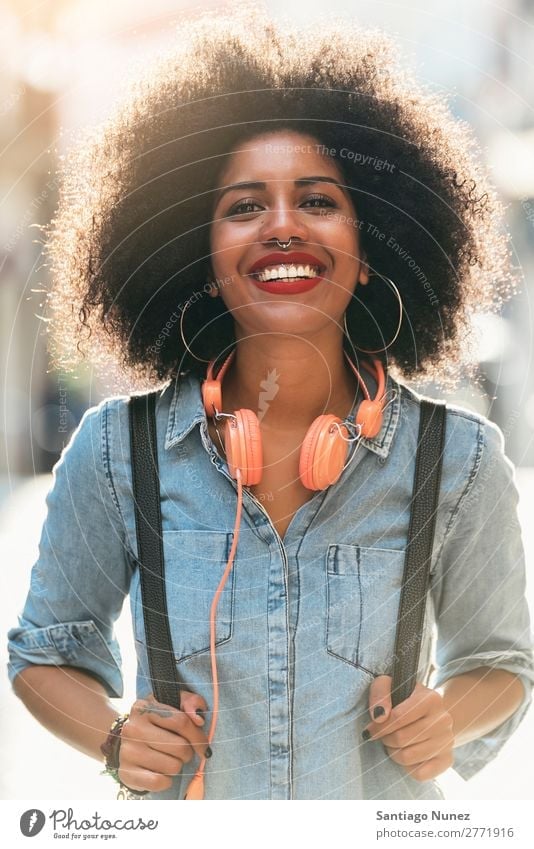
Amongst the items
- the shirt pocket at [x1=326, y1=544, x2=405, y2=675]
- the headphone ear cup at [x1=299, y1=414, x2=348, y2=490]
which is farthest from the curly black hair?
the shirt pocket at [x1=326, y1=544, x2=405, y2=675]

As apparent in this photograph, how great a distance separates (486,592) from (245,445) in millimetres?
387

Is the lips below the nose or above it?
below

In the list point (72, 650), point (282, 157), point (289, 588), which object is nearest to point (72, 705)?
point (72, 650)

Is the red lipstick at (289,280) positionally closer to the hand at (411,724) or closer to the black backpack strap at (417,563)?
the black backpack strap at (417,563)

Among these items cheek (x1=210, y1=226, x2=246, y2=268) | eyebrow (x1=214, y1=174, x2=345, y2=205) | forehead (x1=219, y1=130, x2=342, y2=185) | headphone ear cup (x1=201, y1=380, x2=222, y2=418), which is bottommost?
headphone ear cup (x1=201, y1=380, x2=222, y2=418)

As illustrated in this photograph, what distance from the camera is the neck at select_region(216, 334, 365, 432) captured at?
1.21 metres

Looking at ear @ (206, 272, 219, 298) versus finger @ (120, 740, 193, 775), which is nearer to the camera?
finger @ (120, 740, 193, 775)

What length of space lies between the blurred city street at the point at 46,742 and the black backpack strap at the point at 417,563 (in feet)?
0.55

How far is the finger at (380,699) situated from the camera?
3.65 feet

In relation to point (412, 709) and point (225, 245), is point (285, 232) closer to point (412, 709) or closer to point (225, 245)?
point (225, 245)

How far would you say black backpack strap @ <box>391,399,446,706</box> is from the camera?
114 cm

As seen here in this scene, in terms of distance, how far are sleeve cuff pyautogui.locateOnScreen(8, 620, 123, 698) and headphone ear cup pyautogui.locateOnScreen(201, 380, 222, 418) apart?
1.11 ft

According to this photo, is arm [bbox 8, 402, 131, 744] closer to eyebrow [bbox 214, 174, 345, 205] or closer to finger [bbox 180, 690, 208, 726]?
finger [bbox 180, 690, 208, 726]

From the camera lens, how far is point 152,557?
1.16 meters
